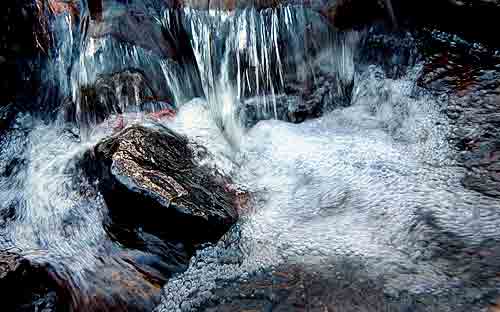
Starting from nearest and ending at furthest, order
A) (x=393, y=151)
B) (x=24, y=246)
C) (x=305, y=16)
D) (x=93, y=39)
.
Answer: (x=24, y=246)
(x=393, y=151)
(x=93, y=39)
(x=305, y=16)

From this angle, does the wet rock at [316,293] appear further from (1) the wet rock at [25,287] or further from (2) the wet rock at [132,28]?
(2) the wet rock at [132,28]

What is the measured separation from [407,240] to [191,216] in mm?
1527

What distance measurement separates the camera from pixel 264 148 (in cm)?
437

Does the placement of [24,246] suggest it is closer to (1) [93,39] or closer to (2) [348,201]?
(1) [93,39]

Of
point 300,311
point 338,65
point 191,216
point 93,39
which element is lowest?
point 300,311

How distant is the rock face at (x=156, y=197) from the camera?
313 cm

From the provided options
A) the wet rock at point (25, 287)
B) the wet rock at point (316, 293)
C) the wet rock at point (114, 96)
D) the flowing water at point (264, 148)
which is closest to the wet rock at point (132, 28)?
the flowing water at point (264, 148)

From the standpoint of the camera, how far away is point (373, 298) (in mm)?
2541

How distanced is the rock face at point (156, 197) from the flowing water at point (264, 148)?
0.51ft

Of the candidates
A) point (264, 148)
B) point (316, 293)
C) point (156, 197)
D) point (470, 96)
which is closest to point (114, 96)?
point (264, 148)

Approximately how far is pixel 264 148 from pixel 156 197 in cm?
156

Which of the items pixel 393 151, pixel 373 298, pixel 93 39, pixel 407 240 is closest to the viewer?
pixel 373 298

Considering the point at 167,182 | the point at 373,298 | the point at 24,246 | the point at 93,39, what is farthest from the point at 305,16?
the point at 24,246

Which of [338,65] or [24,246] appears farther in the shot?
[338,65]
